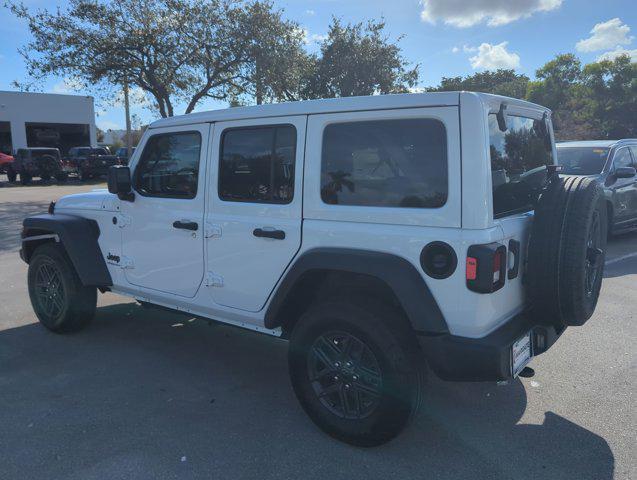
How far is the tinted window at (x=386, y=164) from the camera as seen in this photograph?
8.70 feet

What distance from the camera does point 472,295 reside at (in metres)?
2.53

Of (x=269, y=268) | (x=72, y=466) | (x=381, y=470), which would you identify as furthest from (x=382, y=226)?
(x=72, y=466)

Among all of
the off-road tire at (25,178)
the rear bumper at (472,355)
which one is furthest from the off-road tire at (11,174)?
the rear bumper at (472,355)

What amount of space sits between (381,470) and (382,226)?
1.32 metres

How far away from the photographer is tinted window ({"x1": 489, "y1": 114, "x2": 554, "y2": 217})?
9.12ft

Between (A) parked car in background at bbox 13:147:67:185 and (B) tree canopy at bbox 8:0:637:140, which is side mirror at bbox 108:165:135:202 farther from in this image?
(A) parked car in background at bbox 13:147:67:185

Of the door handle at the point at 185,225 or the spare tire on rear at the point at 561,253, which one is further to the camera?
the door handle at the point at 185,225

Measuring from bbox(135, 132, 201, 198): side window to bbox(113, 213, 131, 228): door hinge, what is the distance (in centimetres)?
26

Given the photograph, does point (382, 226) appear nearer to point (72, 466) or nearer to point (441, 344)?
point (441, 344)

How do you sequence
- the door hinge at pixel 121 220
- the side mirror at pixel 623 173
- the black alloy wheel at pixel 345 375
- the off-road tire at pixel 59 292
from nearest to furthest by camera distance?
1. the black alloy wheel at pixel 345 375
2. the door hinge at pixel 121 220
3. the off-road tire at pixel 59 292
4. the side mirror at pixel 623 173

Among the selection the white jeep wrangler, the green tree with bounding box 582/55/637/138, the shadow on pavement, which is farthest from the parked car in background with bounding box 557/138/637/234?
the green tree with bounding box 582/55/637/138

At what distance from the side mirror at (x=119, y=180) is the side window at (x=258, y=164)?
92 cm

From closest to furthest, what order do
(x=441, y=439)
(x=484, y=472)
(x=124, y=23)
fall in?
(x=484, y=472)
(x=441, y=439)
(x=124, y=23)

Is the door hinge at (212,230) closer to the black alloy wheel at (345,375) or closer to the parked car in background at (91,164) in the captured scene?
the black alloy wheel at (345,375)
